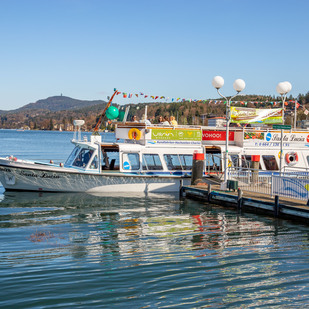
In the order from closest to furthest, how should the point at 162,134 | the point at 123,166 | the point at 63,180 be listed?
the point at 63,180 → the point at 123,166 → the point at 162,134

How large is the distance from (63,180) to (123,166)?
297 centimetres

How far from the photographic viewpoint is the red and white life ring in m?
22.8

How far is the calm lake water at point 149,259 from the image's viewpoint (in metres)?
7.94

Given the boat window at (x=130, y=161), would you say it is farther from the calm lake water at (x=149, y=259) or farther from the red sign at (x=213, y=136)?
the calm lake water at (x=149, y=259)

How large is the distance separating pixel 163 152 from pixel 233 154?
3.83 m

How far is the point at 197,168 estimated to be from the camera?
20.5m

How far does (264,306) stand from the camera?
7680mm

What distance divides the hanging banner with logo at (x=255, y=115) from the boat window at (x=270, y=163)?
2.00m

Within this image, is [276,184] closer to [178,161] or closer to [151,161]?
[178,161]

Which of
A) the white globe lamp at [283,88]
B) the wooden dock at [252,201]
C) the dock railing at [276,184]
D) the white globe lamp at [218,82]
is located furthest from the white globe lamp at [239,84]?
the wooden dock at [252,201]

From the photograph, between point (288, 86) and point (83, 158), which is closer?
point (288, 86)

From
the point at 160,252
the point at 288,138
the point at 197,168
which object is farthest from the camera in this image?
the point at 288,138

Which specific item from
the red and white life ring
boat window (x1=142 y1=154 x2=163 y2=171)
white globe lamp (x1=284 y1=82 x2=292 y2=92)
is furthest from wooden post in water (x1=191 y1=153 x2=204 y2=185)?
the red and white life ring

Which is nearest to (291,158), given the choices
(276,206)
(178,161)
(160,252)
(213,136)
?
(213,136)
